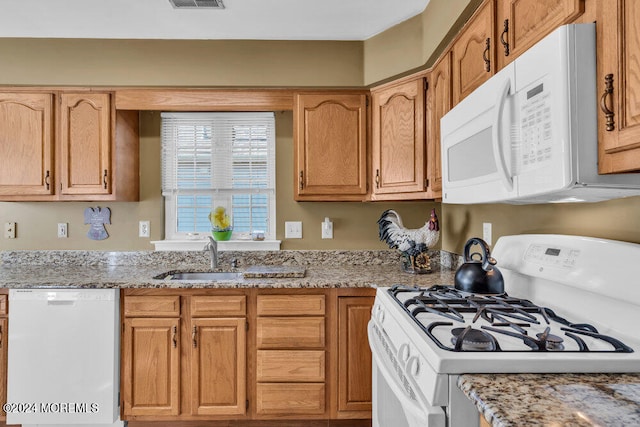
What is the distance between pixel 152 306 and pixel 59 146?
4.15ft

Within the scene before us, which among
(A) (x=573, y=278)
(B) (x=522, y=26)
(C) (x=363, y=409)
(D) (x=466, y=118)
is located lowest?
(C) (x=363, y=409)

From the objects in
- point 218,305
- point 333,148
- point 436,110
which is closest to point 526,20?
point 436,110

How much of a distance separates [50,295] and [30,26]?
1658mm

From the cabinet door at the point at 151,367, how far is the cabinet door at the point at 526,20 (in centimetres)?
199

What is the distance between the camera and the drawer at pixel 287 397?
6.61 ft

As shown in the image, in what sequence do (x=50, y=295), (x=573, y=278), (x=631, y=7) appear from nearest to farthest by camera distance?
(x=631, y=7), (x=573, y=278), (x=50, y=295)

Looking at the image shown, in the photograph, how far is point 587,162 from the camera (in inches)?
34.5

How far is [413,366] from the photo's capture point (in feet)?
3.19

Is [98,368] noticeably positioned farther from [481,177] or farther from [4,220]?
[481,177]

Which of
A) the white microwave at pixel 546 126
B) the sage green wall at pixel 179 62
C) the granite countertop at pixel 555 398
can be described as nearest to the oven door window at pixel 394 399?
the granite countertop at pixel 555 398

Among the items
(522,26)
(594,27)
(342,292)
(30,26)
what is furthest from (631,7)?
(30,26)

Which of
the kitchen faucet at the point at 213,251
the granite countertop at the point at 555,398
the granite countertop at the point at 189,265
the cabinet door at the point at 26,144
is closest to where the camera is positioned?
the granite countertop at the point at 555,398

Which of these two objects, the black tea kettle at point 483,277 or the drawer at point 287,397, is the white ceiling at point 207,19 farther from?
the drawer at point 287,397

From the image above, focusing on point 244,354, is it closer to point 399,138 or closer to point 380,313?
point 380,313
